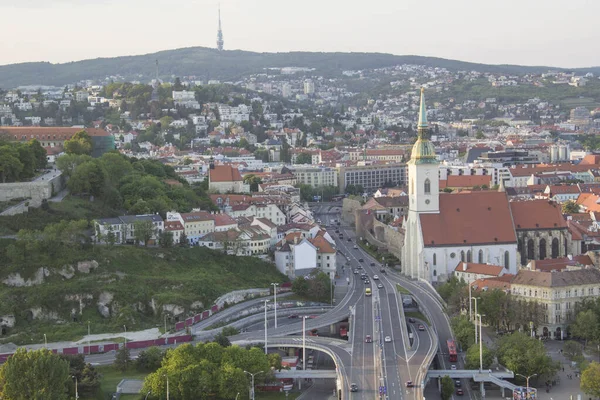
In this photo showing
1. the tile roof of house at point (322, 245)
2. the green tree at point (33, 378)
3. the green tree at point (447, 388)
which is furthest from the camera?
the tile roof of house at point (322, 245)

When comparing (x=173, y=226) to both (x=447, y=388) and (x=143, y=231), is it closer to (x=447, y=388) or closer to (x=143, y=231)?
(x=143, y=231)

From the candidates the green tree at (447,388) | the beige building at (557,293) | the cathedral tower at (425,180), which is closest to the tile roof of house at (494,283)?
the beige building at (557,293)

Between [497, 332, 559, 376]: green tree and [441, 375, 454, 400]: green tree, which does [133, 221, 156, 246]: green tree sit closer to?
[497, 332, 559, 376]: green tree

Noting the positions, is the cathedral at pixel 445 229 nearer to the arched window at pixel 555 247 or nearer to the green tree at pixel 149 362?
the arched window at pixel 555 247

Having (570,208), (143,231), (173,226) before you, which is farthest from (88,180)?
(570,208)

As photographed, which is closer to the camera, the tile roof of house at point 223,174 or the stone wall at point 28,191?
the stone wall at point 28,191

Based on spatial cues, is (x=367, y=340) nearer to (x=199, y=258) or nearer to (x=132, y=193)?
(x=199, y=258)

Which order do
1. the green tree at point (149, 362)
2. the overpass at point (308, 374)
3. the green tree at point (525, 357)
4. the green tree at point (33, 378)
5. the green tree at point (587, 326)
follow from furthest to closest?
the green tree at point (587, 326) → the green tree at point (149, 362) → the overpass at point (308, 374) → the green tree at point (525, 357) → the green tree at point (33, 378)
